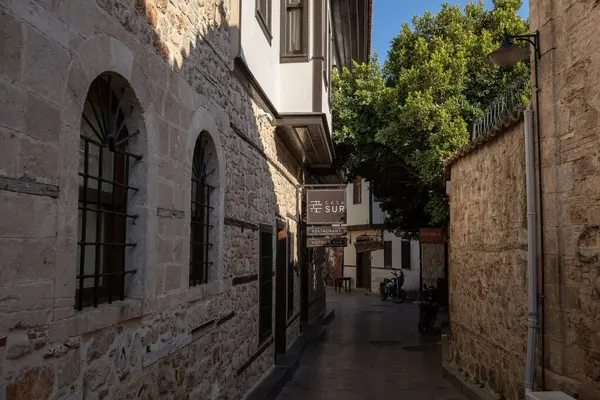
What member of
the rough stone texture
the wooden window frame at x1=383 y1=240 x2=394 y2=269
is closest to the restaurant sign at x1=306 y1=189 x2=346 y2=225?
the rough stone texture

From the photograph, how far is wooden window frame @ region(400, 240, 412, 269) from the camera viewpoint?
2908cm

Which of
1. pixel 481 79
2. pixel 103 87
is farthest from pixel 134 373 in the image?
pixel 481 79

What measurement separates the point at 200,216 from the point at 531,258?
3.19 metres

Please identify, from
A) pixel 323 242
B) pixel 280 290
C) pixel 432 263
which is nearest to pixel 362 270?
pixel 432 263

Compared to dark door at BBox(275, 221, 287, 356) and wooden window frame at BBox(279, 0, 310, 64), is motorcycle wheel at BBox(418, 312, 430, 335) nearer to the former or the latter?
dark door at BBox(275, 221, 287, 356)

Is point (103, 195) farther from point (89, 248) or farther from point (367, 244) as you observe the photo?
point (367, 244)

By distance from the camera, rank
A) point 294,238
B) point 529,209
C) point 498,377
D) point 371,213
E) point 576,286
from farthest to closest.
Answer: point 371,213, point 294,238, point 498,377, point 529,209, point 576,286

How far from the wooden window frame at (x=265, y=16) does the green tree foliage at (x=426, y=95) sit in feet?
16.2

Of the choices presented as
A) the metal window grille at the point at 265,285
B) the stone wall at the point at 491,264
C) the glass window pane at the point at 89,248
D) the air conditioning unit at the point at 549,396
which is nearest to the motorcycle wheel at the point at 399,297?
the stone wall at the point at 491,264

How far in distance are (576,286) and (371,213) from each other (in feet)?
87.9

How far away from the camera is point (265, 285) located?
878cm

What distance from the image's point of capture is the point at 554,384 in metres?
5.28

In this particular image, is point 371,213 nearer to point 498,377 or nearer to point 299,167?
A: point 299,167

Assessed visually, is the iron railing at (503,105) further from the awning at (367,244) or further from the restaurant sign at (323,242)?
the awning at (367,244)
